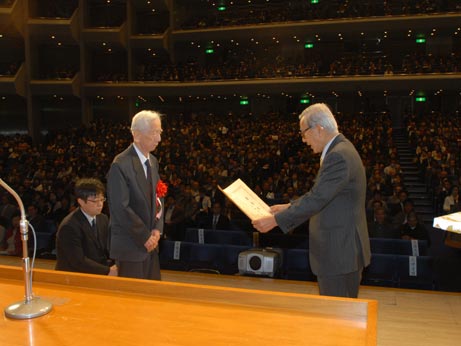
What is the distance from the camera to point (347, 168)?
2811 mm

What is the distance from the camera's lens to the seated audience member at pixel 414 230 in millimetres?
7418

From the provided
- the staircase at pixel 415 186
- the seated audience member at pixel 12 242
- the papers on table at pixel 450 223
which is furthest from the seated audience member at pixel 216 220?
the papers on table at pixel 450 223

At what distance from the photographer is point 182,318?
1.92 m

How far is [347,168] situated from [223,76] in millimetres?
20805

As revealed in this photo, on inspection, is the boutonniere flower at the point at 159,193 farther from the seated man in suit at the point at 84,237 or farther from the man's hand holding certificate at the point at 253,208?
the man's hand holding certificate at the point at 253,208

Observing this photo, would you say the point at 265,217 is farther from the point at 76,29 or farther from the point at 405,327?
the point at 76,29

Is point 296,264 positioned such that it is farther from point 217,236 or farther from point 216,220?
point 216,220

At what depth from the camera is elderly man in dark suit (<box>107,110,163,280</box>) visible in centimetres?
319

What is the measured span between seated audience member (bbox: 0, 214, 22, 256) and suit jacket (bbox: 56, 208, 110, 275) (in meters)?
4.82

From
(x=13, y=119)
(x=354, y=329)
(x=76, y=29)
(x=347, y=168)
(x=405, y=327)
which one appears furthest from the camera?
(x=13, y=119)

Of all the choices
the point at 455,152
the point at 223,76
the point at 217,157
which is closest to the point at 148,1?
the point at 223,76

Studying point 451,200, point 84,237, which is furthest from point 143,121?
point 451,200

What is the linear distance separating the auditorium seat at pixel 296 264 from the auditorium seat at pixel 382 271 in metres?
0.75

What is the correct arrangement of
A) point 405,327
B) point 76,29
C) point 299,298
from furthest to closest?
point 76,29, point 405,327, point 299,298
